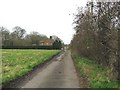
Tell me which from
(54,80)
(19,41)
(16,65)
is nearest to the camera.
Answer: (54,80)

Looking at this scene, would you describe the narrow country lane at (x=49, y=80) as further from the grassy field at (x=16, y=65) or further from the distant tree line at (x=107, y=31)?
the distant tree line at (x=107, y=31)

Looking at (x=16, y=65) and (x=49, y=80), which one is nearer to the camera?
(x=49, y=80)

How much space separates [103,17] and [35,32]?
162 m

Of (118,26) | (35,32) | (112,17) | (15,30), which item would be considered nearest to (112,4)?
(112,17)

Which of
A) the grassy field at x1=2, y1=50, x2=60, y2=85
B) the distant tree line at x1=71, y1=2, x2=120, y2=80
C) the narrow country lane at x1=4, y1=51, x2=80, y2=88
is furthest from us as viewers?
the grassy field at x1=2, y1=50, x2=60, y2=85

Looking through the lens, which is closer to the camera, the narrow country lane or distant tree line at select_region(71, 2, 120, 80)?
distant tree line at select_region(71, 2, 120, 80)

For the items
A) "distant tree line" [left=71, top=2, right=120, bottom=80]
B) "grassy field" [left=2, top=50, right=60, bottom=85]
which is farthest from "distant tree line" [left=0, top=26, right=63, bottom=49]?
"distant tree line" [left=71, top=2, right=120, bottom=80]

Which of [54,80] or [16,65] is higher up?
[16,65]

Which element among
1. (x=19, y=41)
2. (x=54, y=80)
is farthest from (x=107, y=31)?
(x=19, y=41)

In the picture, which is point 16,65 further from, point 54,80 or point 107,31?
point 107,31

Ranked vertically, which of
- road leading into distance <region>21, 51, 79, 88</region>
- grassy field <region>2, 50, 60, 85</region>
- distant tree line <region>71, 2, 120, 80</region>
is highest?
distant tree line <region>71, 2, 120, 80</region>

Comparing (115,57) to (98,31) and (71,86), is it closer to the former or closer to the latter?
(71,86)

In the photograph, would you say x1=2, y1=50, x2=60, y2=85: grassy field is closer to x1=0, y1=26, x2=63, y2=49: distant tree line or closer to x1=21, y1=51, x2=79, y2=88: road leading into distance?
x1=21, y1=51, x2=79, y2=88: road leading into distance

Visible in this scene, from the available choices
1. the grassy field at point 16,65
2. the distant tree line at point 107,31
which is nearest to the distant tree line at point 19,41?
the grassy field at point 16,65
